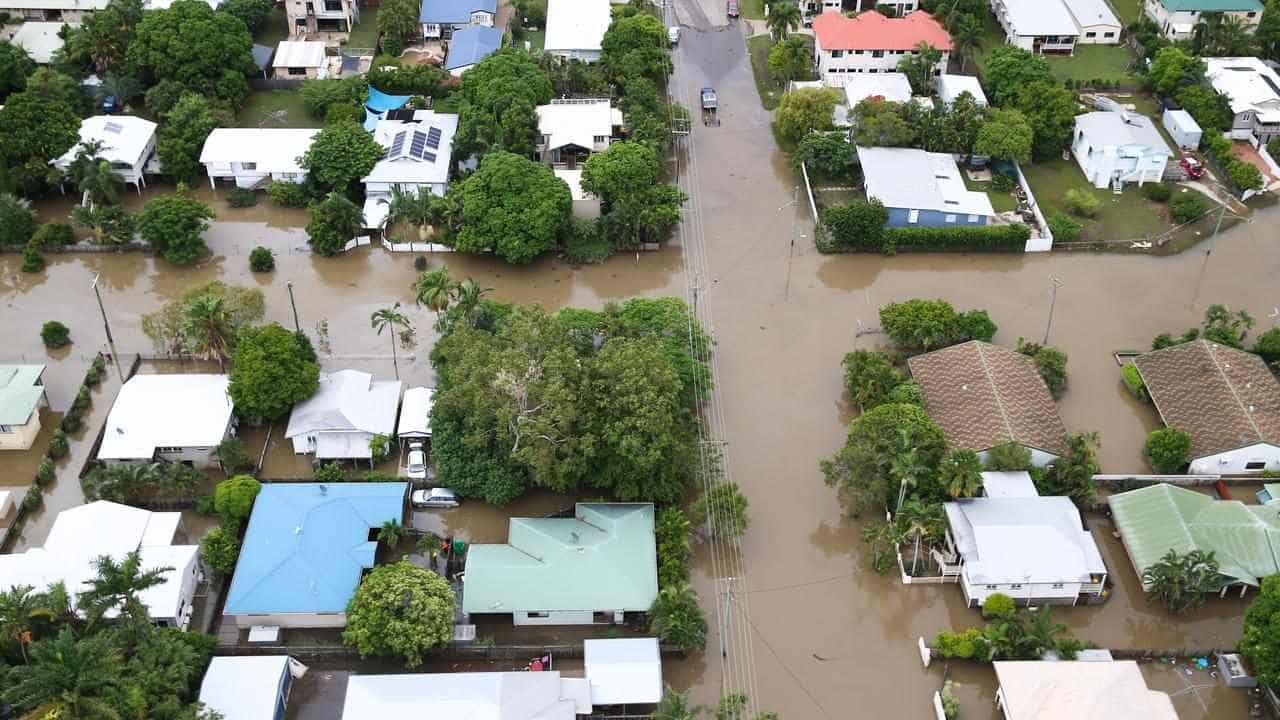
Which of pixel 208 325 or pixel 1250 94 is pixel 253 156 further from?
pixel 1250 94

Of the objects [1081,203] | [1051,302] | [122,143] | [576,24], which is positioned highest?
[576,24]

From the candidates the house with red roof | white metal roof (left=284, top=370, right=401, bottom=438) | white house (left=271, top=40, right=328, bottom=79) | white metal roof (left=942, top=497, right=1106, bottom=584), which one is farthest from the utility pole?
the house with red roof

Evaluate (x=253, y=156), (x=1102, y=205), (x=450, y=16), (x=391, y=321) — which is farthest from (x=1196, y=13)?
(x=253, y=156)

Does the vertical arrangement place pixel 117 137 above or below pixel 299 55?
below

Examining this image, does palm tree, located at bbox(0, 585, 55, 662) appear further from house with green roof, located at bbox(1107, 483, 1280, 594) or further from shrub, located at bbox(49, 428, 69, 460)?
house with green roof, located at bbox(1107, 483, 1280, 594)

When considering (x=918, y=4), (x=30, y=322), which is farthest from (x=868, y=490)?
(x=918, y=4)

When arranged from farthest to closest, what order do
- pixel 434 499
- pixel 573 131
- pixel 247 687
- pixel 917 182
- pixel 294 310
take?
pixel 573 131 < pixel 917 182 < pixel 294 310 < pixel 434 499 < pixel 247 687

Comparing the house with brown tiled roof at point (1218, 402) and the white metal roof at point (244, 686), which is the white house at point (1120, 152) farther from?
the white metal roof at point (244, 686)

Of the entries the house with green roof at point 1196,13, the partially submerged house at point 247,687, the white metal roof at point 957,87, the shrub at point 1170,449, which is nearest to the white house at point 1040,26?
the house with green roof at point 1196,13
